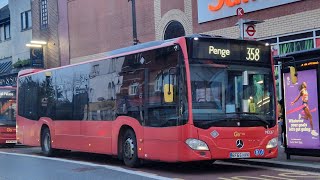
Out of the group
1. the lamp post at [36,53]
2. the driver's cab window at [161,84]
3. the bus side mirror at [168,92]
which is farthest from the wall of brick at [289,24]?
the lamp post at [36,53]

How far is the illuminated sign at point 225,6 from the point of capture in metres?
18.6

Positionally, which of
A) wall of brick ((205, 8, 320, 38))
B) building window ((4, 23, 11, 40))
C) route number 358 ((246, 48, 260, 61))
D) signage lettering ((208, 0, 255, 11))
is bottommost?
route number 358 ((246, 48, 260, 61))

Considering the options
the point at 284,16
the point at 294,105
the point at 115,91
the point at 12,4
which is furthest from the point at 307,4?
the point at 12,4

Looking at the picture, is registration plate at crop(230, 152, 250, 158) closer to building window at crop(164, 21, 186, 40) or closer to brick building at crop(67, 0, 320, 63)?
brick building at crop(67, 0, 320, 63)

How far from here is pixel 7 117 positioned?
969 inches

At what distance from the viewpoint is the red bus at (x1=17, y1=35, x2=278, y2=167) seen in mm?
10852

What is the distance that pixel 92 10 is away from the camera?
29.3 m

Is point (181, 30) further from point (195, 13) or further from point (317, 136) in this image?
point (317, 136)

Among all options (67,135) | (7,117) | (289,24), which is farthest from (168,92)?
(7,117)

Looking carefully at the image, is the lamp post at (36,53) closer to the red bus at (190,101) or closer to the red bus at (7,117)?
the red bus at (7,117)

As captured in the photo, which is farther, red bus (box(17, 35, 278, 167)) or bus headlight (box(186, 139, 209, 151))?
red bus (box(17, 35, 278, 167))

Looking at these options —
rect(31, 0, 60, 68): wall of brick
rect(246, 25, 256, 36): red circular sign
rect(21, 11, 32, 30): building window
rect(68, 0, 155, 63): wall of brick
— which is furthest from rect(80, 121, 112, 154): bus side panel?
rect(21, 11, 32, 30): building window

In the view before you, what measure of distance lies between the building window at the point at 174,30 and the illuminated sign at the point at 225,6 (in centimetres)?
174

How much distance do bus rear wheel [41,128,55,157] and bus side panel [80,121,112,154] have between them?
287 centimetres
